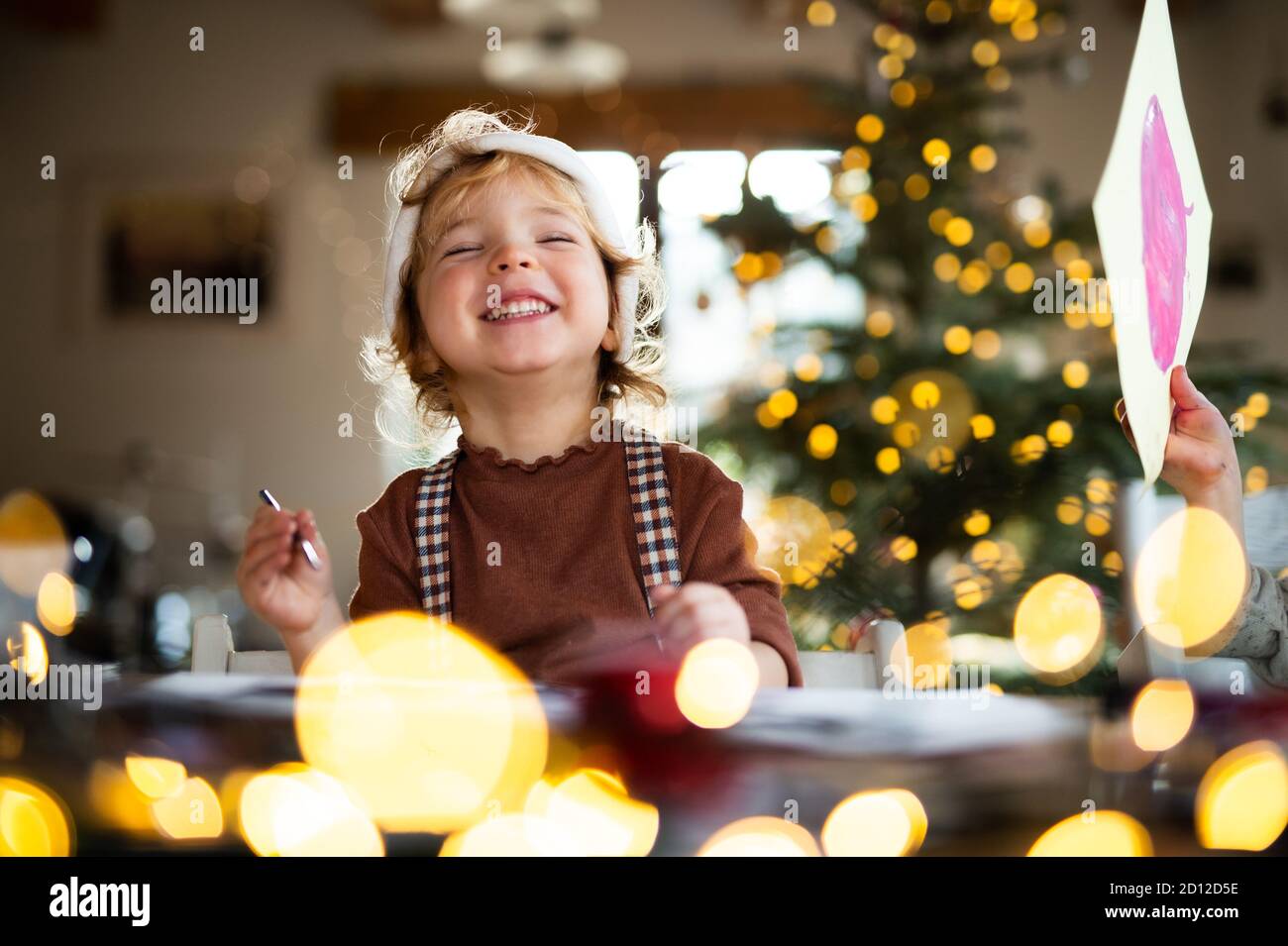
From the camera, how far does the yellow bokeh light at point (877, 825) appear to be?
0.46 metres

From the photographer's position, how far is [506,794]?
1.55ft

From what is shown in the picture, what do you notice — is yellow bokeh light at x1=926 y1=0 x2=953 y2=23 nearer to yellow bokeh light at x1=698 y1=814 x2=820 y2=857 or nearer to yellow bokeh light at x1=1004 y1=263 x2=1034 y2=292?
yellow bokeh light at x1=1004 y1=263 x2=1034 y2=292

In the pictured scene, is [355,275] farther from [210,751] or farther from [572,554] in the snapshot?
[210,751]

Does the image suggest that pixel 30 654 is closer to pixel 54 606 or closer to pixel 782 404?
pixel 54 606

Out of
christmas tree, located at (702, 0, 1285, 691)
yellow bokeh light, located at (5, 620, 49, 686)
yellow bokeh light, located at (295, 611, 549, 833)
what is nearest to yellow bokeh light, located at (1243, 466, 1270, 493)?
christmas tree, located at (702, 0, 1285, 691)

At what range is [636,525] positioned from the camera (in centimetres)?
71

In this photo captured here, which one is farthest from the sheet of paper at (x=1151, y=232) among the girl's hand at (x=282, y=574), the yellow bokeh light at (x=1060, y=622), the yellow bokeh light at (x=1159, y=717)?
the yellow bokeh light at (x=1060, y=622)

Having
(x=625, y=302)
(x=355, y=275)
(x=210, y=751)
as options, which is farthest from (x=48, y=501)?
(x=210, y=751)

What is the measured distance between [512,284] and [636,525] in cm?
17

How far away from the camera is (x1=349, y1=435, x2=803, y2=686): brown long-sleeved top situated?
0.66 metres

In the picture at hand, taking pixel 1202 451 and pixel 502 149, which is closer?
pixel 1202 451

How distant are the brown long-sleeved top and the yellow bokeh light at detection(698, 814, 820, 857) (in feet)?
0.47

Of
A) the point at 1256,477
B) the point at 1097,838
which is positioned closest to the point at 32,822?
the point at 1097,838

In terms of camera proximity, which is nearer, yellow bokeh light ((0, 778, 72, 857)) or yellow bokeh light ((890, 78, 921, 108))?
yellow bokeh light ((0, 778, 72, 857))
